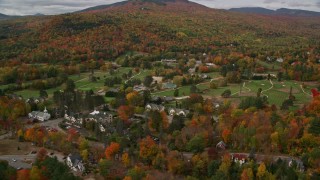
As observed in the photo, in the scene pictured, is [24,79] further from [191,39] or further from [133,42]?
[191,39]

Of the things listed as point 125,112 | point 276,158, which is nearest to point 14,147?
point 125,112

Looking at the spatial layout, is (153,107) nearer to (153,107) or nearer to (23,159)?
(153,107)

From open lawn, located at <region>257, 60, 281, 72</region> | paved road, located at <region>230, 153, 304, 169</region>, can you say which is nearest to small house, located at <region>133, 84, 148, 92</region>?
paved road, located at <region>230, 153, 304, 169</region>

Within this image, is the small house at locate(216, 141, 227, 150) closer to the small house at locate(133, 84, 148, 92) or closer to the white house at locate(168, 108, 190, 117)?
the white house at locate(168, 108, 190, 117)

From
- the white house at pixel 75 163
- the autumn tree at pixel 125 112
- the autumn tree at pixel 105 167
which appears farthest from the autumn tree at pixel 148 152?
the autumn tree at pixel 125 112

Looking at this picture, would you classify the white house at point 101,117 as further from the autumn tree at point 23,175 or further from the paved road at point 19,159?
the autumn tree at point 23,175

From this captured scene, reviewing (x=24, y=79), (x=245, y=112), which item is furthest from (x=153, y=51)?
(x=245, y=112)
